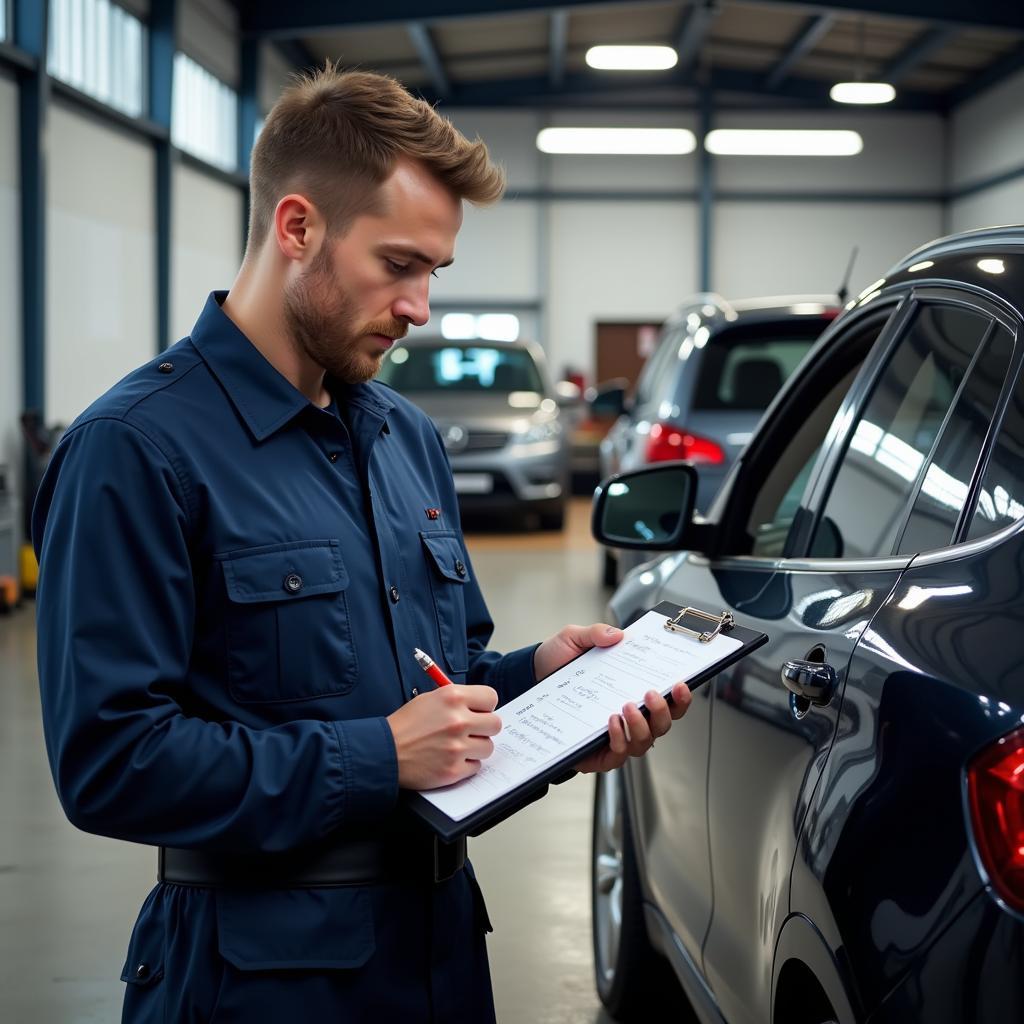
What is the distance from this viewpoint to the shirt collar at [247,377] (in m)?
1.56

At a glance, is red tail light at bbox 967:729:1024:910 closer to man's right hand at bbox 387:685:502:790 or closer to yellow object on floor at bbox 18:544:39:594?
man's right hand at bbox 387:685:502:790

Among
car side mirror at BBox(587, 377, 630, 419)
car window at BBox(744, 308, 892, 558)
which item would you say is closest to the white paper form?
car window at BBox(744, 308, 892, 558)

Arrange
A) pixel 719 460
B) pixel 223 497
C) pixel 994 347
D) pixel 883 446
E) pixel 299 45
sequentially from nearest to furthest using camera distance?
1. pixel 223 497
2. pixel 994 347
3. pixel 883 446
4. pixel 719 460
5. pixel 299 45

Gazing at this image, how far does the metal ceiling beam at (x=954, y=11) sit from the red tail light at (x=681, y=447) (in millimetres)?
9017

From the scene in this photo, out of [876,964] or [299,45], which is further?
[299,45]

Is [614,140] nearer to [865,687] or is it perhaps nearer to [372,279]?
[372,279]

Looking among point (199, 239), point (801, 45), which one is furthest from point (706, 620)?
point (801, 45)

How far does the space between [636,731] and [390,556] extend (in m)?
0.35

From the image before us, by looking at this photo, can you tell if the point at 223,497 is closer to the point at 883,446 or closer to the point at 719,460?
the point at 883,446

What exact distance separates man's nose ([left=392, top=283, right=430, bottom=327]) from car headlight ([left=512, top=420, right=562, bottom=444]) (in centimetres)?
1057

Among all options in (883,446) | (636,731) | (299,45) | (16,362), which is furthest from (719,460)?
(299,45)

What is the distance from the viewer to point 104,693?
1.36 meters

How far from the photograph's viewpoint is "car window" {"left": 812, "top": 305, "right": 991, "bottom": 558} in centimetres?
175

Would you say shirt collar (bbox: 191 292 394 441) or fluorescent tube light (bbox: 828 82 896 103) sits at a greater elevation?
fluorescent tube light (bbox: 828 82 896 103)
